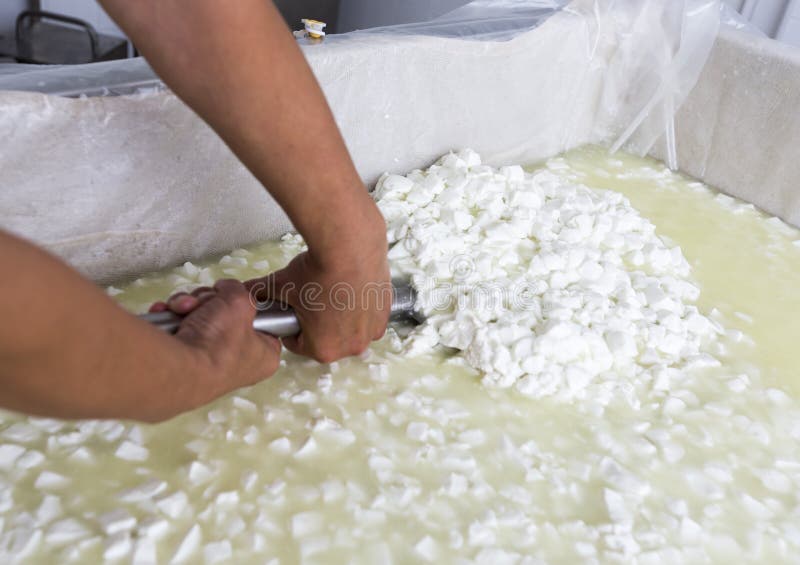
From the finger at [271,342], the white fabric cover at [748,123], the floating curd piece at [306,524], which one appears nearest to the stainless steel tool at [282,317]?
the finger at [271,342]

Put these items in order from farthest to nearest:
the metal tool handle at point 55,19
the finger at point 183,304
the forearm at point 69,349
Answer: the metal tool handle at point 55,19 → the finger at point 183,304 → the forearm at point 69,349

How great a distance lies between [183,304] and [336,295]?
165mm

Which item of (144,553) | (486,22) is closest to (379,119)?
(486,22)

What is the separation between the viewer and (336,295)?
2.82ft

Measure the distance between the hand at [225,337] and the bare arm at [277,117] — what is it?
0.23 feet

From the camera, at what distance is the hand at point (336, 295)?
0.86 meters

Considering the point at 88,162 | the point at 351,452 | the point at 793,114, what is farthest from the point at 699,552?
the point at 793,114

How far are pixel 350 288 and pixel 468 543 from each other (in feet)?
0.96

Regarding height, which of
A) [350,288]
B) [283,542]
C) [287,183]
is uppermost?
[287,183]

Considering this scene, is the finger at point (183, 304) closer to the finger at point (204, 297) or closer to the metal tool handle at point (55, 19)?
the finger at point (204, 297)

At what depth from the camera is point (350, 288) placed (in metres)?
0.86

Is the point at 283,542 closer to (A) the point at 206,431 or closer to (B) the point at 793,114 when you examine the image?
(A) the point at 206,431

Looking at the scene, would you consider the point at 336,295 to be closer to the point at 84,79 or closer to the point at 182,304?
the point at 182,304

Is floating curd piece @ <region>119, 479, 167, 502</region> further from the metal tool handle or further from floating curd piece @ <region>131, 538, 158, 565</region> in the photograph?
the metal tool handle
